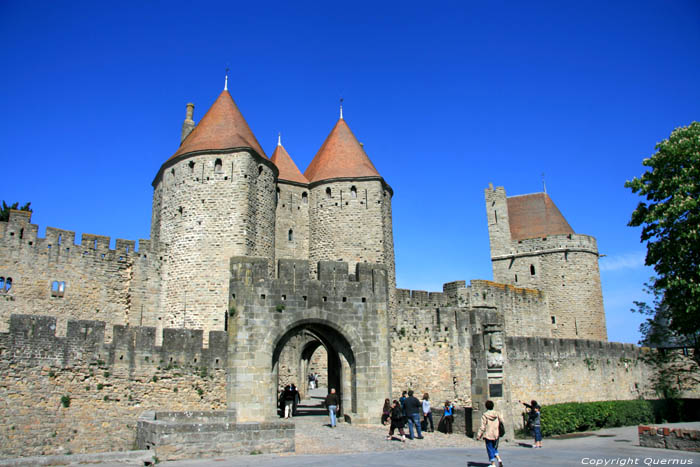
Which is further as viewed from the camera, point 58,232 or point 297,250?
point 297,250

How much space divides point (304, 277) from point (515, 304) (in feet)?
63.3

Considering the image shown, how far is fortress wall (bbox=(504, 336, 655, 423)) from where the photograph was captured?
21141mm

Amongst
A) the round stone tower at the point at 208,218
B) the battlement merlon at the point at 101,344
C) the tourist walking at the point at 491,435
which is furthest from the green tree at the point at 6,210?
the tourist walking at the point at 491,435

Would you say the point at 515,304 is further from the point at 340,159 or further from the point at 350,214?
the point at 340,159

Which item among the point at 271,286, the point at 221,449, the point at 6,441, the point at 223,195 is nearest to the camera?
the point at 221,449

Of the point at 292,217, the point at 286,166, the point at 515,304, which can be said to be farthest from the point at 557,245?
the point at 286,166

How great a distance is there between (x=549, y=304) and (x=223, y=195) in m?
21.6

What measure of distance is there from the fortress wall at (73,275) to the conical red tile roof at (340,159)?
9.59 m

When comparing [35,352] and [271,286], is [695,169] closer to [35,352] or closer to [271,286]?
[271,286]

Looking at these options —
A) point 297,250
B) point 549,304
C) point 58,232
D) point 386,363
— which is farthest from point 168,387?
point 549,304

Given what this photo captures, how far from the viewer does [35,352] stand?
1319 cm

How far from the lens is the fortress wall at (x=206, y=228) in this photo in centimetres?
2230

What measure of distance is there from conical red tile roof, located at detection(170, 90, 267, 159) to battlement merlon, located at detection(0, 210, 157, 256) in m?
4.74

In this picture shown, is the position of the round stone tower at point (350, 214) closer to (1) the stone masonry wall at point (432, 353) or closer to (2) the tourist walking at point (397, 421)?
(1) the stone masonry wall at point (432, 353)
